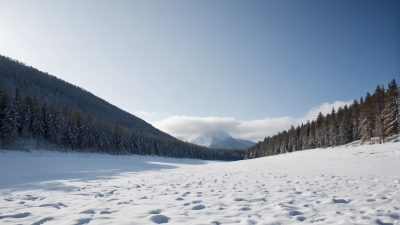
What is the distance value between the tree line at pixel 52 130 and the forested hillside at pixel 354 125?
67.6m

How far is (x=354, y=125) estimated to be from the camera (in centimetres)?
4347

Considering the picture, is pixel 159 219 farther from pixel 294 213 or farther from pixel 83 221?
pixel 294 213

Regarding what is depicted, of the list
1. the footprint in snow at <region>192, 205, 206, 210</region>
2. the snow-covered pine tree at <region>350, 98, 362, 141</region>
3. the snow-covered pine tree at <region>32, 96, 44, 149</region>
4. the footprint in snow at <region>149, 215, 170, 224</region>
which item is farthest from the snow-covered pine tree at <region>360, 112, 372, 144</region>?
the snow-covered pine tree at <region>32, 96, 44, 149</region>

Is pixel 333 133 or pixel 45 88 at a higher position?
pixel 45 88

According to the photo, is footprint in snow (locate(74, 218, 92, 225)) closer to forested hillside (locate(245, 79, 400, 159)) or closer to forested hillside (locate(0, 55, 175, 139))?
forested hillside (locate(245, 79, 400, 159))

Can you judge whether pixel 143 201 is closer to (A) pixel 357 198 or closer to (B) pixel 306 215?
(B) pixel 306 215

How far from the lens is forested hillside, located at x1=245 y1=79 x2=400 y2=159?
3089 centimetres

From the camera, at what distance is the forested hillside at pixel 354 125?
30.9 m

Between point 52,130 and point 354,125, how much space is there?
266 ft

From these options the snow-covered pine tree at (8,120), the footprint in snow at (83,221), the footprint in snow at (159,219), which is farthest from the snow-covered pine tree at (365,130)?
the snow-covered pine tree at (8,120)

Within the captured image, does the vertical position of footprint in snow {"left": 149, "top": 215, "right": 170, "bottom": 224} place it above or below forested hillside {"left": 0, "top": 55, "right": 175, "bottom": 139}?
below

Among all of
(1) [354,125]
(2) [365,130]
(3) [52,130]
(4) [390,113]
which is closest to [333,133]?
(1) [354,125]

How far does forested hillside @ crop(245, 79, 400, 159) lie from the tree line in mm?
67637

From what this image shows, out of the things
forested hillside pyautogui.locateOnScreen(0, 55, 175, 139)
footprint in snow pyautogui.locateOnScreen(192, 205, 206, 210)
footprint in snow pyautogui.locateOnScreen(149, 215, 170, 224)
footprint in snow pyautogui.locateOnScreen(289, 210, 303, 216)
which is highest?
forested hillside pyautogui.locateOnScreen(0, 55, 175, 139)
